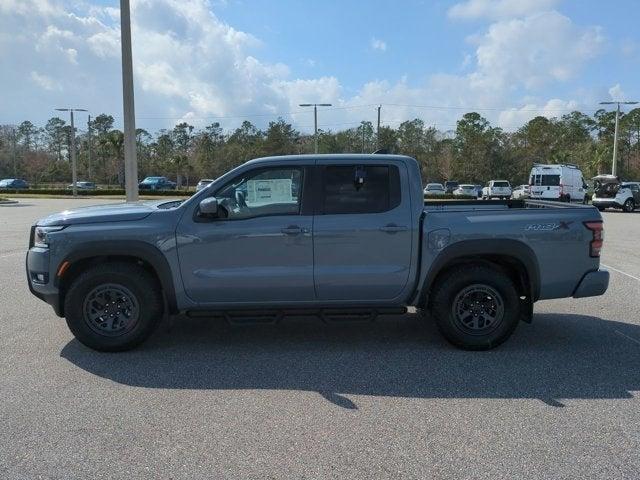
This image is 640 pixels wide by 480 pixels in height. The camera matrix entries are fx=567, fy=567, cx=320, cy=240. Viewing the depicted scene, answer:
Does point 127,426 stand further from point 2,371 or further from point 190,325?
point 190,325

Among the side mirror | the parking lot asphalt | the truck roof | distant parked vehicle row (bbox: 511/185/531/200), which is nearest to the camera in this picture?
the parking lot asphalt

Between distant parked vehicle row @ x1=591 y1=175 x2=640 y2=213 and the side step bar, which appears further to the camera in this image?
distant parked vehicle row @ x1=591 y1=175 x2=640 y2=213

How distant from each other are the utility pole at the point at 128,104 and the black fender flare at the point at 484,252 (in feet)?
32.5

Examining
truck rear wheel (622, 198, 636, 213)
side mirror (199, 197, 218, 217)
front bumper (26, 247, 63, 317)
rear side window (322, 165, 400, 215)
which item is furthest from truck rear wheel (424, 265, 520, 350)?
truck rear wheel (622, 198, 636, 213)

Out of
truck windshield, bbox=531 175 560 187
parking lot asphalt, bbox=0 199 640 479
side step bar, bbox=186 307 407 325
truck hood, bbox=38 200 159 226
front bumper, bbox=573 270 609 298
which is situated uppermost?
truck windshield, bbox=531 175 560 187

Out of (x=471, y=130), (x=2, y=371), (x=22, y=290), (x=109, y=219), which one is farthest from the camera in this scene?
(x=471, y=130)

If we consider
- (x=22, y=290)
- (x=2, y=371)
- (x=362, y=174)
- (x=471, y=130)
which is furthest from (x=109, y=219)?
(x=471, y=130)

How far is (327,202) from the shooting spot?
5336 millimetres

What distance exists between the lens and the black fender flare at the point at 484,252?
5.28m

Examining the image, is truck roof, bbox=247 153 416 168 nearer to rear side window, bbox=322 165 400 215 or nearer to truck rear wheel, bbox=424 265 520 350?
rear side window, bbox=322 165 400 215

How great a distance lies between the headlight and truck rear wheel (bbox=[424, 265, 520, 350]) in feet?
11.9

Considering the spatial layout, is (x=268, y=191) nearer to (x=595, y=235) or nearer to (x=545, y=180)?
(x=595, y=235)

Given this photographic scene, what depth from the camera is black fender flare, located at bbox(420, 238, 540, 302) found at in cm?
528

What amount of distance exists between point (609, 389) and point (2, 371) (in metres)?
5.06
